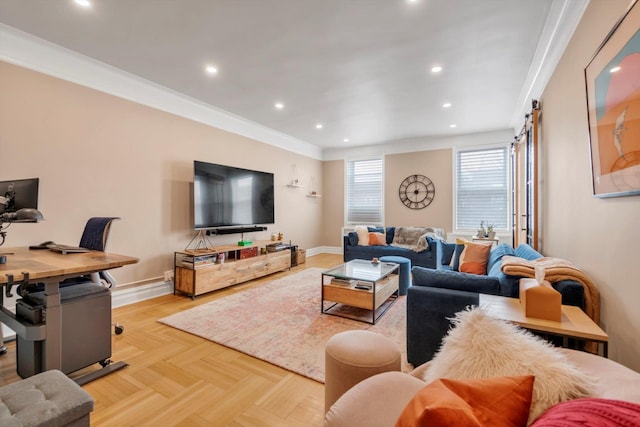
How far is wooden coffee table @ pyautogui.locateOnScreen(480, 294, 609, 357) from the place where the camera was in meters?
1.33

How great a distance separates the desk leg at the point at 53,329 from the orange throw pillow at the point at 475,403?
2047 mm

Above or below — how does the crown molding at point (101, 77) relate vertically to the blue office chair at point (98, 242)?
above

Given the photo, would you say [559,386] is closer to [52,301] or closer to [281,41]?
[52,301]

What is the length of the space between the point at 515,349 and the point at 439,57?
302 centimetres

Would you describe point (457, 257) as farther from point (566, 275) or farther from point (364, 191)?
point (364, 191)

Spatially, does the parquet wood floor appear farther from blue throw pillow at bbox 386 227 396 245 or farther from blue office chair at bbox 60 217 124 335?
blue throw pillow at bbox 386 227 396 245

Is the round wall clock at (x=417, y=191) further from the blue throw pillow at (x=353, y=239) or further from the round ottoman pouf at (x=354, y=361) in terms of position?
the round ottoman pouf at (x=354, y=361)

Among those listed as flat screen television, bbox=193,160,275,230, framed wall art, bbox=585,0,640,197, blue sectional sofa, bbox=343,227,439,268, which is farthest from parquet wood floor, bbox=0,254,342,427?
blue sectional sofa, bbox=343,227,439,268

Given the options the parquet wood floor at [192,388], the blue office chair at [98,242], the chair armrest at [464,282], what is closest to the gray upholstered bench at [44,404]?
the parquet wood floor at [192,388]

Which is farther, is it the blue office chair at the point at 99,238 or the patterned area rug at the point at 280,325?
the blue office chair at the point at 99,238

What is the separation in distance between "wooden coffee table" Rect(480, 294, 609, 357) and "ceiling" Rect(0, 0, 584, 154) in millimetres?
2205

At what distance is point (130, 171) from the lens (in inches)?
136

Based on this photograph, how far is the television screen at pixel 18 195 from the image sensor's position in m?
1.93

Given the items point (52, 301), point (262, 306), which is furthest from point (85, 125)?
point (262, 306)
